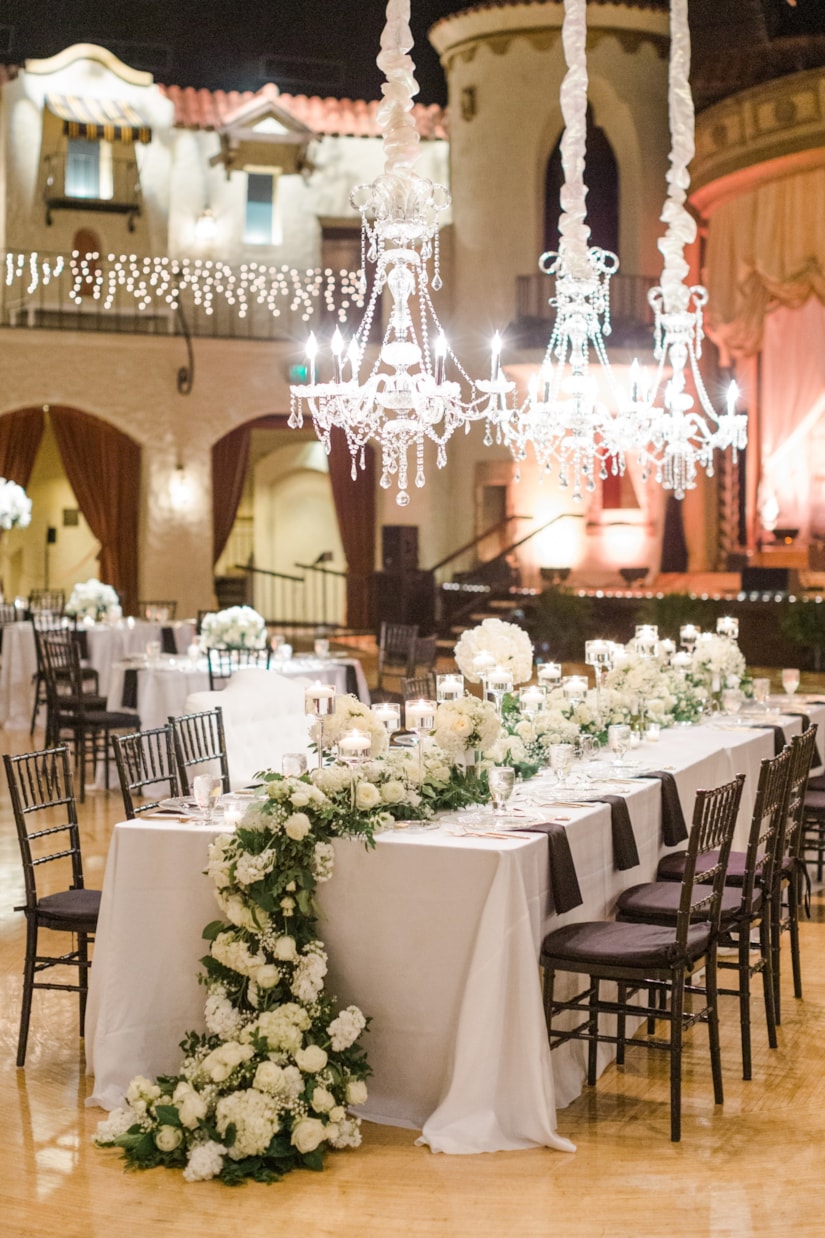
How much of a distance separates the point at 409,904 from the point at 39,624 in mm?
8986

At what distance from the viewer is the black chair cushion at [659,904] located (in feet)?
15.1

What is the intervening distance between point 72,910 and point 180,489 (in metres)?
13.4

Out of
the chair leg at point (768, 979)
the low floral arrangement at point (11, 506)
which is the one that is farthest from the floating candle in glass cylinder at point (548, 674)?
the low floral arrangement at point (11, 506)

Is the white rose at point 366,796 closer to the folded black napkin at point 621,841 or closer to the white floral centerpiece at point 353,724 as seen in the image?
the white floral centerpiece at point 353,724

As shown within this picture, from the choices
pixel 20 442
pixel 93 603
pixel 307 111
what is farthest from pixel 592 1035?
pixel 307 111

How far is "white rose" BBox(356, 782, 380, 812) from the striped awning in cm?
1481

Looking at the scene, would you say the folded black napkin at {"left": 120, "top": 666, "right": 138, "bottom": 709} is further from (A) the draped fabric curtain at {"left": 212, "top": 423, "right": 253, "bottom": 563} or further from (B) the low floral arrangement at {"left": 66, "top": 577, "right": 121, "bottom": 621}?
(A) the draped fabric curtain at {"left": 212, "top": 423, "right": 253, "bottom": 563}

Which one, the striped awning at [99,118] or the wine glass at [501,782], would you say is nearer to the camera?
the wine glass at [501,782]

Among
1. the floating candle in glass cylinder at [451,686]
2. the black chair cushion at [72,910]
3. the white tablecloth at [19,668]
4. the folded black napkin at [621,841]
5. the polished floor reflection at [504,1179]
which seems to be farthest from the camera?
the white tablecloth at [19,668]


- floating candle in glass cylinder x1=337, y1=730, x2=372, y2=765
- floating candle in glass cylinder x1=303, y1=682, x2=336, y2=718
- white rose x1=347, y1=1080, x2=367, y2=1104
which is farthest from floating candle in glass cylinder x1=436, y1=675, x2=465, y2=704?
white rose x1=347, y1=1080, x2=367, y2=1104

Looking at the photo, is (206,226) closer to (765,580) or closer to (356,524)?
(356,524)

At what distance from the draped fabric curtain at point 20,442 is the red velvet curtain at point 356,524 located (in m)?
3.54

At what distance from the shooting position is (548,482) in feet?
60.2

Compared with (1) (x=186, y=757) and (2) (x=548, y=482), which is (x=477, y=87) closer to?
(2) (x=548, y=482)
